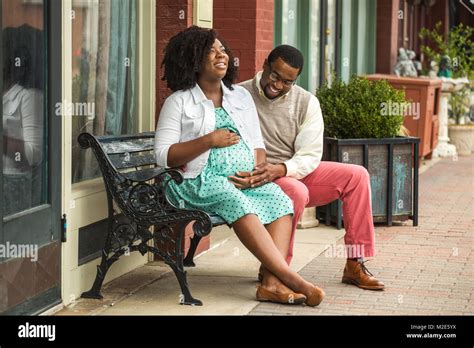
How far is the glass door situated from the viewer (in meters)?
5.26

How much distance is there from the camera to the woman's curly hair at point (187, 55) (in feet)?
20.4

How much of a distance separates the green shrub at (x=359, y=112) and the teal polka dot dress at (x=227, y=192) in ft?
8.39

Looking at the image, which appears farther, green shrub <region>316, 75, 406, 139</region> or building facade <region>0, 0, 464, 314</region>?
green shrub <region>316, 75, 406, 139</region>

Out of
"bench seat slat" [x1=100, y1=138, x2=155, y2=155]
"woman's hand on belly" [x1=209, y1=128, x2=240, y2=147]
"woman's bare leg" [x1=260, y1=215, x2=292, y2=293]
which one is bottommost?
"woman's bare leg" [x1=260, y1=215, x2=292, y2=293]

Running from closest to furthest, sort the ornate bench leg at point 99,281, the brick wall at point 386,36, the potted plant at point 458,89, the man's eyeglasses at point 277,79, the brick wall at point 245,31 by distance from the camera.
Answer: the ornate bench leg at point 99,281, the man's eyeglasses at point 277,79, the brick wall at point 245,31, the brick wall at point 386,36, the potted plant at point 458,89

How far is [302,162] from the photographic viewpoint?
21.5 ft

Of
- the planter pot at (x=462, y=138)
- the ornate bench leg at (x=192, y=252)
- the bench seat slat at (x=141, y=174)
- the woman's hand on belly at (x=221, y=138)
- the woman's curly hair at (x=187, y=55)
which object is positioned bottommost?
the ornate bench leg at (x=192, y=252)

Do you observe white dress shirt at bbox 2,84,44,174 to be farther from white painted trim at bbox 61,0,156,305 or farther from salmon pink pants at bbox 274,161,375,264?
salmon pink pants at bbox 274,161,375,264

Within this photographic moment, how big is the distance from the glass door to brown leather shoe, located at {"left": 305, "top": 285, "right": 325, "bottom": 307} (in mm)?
1354

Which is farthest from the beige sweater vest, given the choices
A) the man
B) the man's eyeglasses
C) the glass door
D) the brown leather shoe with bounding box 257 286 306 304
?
the glass door

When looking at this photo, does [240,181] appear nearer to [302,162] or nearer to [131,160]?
[302,162]

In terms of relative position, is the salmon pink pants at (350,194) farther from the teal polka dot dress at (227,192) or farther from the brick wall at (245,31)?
the brick wall at (245,31)

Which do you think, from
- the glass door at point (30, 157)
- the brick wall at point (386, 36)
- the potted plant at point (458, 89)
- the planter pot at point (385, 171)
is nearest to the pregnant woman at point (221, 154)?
the glass door at point (30, 157)

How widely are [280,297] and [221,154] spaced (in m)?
0.88
